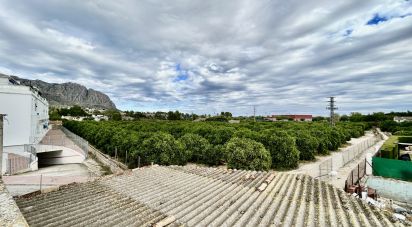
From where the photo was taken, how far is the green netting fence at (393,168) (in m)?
14.2

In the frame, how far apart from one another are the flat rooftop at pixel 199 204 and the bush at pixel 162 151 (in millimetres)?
9763

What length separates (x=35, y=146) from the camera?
23781 mm

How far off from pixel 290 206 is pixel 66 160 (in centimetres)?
2565

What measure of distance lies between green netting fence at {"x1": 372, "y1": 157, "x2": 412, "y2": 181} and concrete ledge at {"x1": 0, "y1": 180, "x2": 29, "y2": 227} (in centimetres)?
1792

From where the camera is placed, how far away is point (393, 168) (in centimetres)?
1477

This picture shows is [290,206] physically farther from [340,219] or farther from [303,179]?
[303,179]

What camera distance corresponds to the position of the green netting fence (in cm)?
1419

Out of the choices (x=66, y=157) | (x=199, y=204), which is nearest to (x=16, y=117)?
(x=66, y=157)

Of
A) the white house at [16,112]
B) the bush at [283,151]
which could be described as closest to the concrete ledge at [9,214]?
the bush at [283,151]

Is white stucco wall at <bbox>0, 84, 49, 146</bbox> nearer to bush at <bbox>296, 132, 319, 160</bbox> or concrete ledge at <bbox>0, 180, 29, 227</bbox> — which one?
concrete ledge at <bbox>0, 180, 29, 227</bbox>

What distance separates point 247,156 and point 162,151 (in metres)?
6.52

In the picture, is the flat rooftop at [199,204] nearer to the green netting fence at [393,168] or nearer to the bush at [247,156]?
the bush at [247,156]

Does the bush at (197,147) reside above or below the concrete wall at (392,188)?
above

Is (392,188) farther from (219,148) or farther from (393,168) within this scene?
(219,148)
